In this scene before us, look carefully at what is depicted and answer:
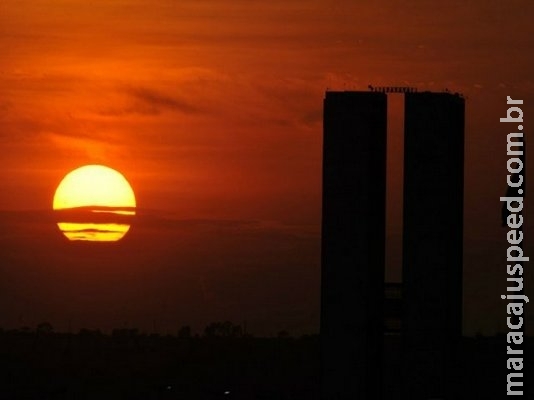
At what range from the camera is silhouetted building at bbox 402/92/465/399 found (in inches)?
2960

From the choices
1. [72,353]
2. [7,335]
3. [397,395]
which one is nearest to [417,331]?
[397,395]

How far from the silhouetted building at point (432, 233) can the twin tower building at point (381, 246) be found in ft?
0.20

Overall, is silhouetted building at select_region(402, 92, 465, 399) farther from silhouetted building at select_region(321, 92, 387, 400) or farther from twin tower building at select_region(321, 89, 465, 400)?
silhouetted building at select_region(321, 92, 387, 400)

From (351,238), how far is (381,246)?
2329 millimetres

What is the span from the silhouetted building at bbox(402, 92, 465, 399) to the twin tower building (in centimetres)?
6

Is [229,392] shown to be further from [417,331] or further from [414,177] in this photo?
[414,177]

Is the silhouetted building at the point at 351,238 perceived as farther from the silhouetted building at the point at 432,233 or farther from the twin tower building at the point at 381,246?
the silhouetted building at the point at 432,233

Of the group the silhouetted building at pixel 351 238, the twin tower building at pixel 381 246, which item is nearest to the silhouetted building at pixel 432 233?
the twin tower building at pixel 381 246

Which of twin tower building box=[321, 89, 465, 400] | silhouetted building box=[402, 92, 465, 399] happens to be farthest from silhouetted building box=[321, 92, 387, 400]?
silhouetted building box=[402, 92, 465, 399]

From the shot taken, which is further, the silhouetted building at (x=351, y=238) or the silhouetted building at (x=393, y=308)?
the silhouetted building at (x=393, y=308)

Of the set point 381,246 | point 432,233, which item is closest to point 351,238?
point 381,246

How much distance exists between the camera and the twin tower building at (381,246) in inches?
2879

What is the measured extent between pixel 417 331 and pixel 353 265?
6.03 metres

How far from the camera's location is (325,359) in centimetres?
7319
